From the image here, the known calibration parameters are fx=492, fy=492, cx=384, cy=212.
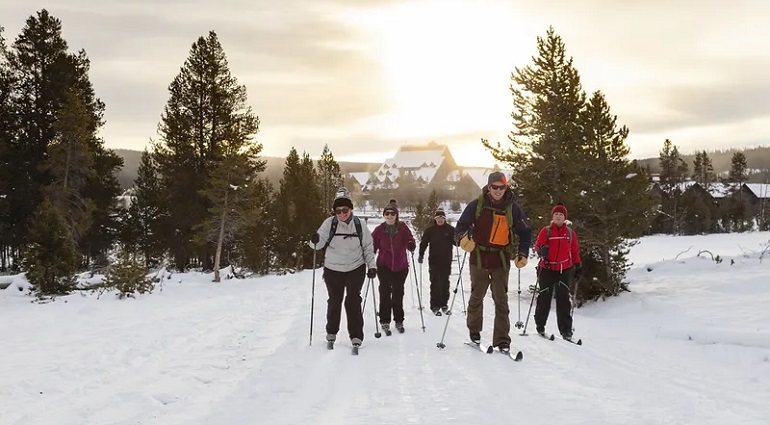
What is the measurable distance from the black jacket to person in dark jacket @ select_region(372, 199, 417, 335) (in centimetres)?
214

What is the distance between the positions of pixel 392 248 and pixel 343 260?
2.23 meters

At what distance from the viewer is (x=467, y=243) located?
6.56 meters

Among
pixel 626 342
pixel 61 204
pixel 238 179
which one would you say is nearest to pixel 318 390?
pixel 626 342

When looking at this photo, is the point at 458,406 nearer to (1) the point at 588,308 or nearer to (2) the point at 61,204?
(1) the point at 588,308

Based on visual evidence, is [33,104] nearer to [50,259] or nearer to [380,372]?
[50,259]

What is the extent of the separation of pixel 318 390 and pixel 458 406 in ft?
4.91

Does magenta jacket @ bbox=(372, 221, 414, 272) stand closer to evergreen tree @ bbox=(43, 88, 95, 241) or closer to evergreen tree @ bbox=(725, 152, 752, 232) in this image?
evergreen tree @ bbox=(43, 88, 95, 241)

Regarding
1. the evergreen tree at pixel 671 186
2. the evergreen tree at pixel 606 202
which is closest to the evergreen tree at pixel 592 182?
the evergreen tree at pixel 606 202

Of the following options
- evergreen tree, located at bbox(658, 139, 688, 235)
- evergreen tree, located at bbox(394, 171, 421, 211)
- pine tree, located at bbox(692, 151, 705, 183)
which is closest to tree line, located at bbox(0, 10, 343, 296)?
evergreen tree, located at bbox(658, 139, 688, 235)

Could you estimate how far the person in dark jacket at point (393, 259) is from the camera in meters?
8.80

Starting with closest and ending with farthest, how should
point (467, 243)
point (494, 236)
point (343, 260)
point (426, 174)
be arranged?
point (467, 243) → point (494, 236) → point (343, 260) → point (426, 174)

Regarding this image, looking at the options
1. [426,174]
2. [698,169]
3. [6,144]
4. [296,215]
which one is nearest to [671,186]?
[698,169]

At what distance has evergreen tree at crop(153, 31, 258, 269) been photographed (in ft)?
101

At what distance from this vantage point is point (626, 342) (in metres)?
8.17
